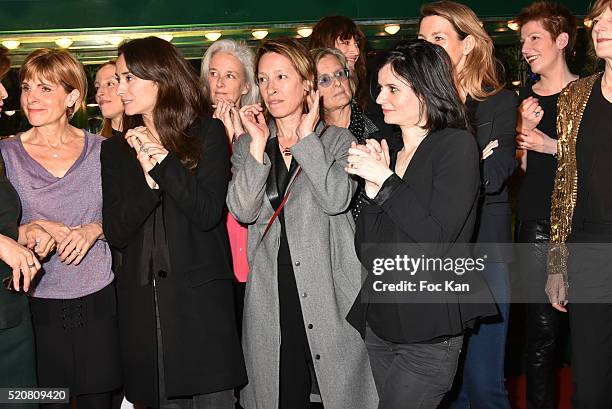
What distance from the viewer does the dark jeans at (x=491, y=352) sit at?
124 inches

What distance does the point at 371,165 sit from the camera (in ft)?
8.41

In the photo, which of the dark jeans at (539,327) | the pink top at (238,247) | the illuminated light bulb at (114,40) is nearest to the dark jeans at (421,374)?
the pink top at (238,247)

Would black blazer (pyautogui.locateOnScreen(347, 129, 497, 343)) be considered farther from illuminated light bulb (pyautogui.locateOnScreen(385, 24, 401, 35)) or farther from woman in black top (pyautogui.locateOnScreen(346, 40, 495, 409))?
illuminated light bulb (pyautogui.locateOnScreen(385, 24, 401, 35))

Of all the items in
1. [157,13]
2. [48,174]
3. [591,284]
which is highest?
[157,13]

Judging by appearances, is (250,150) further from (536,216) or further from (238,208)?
(536,216)

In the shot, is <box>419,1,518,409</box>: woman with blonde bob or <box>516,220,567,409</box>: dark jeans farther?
<box>516,220,567,409</box>: dark jeans

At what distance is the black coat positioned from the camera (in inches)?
115

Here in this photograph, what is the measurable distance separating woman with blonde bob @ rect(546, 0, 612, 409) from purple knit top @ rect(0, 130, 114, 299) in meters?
1.84

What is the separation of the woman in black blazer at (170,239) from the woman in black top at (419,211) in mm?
604

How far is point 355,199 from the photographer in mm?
3236

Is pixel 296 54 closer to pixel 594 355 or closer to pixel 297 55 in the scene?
pixel 297 55

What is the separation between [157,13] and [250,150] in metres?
3.15

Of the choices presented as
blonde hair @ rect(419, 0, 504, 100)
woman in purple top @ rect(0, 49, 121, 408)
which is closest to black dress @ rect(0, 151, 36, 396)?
woman in purple top @ rect(0, 49, 121, 408)

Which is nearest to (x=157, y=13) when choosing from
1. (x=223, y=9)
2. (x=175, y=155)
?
(x=223, y=9)
